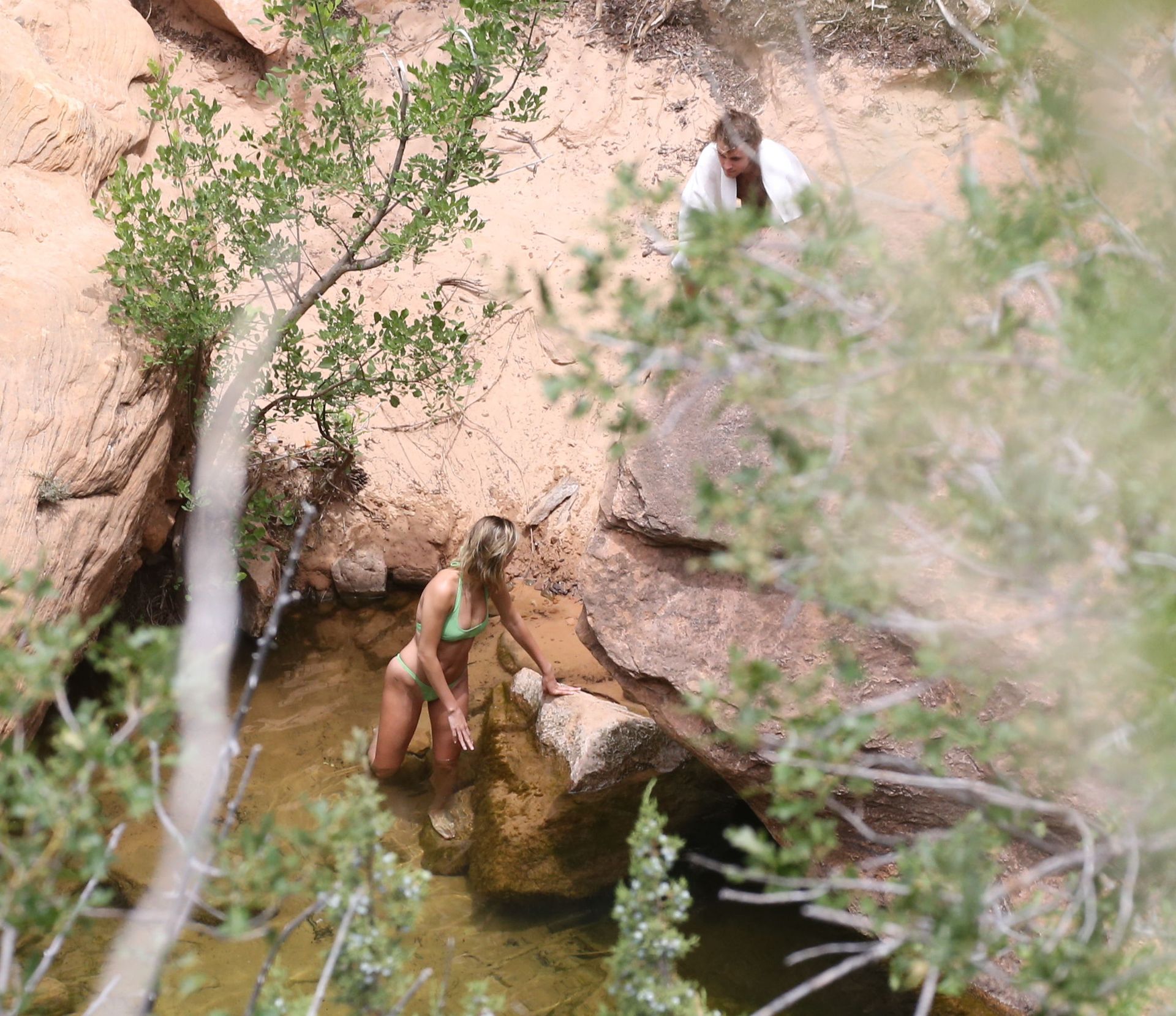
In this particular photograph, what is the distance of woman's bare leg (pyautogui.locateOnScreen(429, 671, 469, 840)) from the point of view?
509 cm

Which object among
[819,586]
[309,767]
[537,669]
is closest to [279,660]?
[309,767]

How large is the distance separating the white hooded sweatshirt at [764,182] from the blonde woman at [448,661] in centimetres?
161

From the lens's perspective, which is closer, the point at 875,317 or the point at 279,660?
the point at 875,317

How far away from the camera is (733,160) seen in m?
4.27

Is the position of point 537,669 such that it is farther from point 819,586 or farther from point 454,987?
point 819,586

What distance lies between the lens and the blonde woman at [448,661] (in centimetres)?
470

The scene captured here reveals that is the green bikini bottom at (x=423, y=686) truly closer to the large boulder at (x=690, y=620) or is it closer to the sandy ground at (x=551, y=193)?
the large boulder at (x=690, y=620)

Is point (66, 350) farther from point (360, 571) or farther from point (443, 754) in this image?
point (443, 754)

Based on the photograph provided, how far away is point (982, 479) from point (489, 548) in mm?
3045

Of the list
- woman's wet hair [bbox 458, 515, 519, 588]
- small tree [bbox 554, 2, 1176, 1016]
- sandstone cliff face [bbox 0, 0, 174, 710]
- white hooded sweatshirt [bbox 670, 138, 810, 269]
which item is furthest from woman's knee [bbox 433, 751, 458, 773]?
small tree [bbox 554, 2, 1176, 1016]

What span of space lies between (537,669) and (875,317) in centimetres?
377

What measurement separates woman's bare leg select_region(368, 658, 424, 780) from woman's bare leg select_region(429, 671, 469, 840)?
107mm

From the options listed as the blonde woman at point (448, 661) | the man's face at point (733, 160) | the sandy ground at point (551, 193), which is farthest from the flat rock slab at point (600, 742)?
the man's face at point (733, 160)

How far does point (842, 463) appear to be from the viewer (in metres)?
2.00
